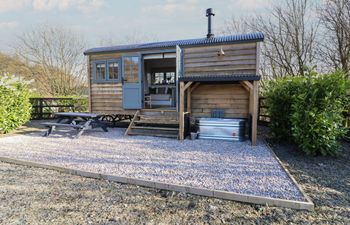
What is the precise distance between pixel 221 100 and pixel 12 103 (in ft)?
22.0

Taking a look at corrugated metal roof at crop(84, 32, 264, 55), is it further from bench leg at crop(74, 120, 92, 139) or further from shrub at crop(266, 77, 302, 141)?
bench leg at crop(74, 120, 92, 139)

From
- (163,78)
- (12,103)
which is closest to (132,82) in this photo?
(163,78)

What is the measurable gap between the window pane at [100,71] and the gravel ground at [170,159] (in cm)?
267

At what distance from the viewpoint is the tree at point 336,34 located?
8.58 meters

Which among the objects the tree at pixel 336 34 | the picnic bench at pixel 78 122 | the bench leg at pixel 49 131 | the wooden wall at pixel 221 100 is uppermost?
the tree at pixel 336 34

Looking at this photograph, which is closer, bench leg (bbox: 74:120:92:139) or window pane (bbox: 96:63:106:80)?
bench leg (bbox: 74:120:92:139)

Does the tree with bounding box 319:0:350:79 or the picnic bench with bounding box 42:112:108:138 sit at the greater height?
the tree with bounding box 319:0:350:79

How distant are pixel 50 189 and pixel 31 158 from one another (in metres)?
1.79

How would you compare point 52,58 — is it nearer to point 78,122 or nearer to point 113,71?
point 113,71

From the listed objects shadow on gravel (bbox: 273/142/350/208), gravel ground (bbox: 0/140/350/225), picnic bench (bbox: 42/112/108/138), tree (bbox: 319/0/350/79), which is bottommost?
gravel ground (bbox: 0/140/350/225)

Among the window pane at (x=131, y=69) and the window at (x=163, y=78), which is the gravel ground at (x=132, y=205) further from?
the window at (x=163, y=78)

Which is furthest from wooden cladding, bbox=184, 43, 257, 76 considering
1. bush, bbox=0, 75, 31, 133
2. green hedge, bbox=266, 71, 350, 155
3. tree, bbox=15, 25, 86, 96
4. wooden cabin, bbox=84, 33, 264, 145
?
tree, bbox=15, 25, 86, 96

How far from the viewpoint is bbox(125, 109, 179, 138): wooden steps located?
666 centimetres

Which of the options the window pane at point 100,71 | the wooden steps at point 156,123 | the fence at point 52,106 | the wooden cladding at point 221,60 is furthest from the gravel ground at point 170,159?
the fence at point 52,106
